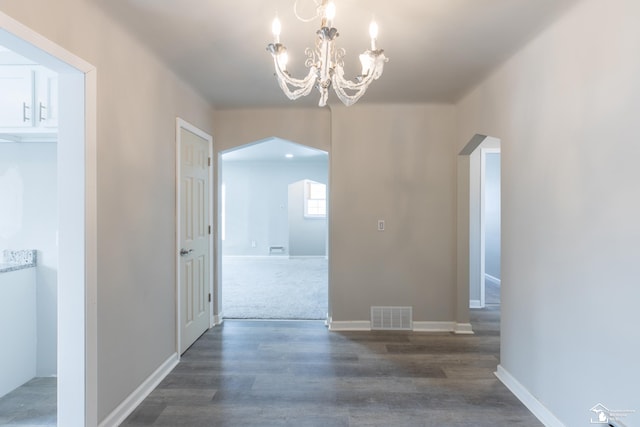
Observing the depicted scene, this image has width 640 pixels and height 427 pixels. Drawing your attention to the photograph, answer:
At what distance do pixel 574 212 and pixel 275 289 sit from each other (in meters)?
4.39

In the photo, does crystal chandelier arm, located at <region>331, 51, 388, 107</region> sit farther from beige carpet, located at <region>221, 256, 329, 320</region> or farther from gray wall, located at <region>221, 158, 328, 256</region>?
gray wall, located at <region>221, 158, 328, 256</region>

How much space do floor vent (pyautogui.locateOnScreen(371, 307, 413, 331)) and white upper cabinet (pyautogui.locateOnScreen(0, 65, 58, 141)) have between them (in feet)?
10.8

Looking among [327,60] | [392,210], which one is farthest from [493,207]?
[327,60]

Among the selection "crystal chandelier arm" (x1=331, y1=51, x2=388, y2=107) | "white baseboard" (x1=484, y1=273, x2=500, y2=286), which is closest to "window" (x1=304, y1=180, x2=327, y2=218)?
"white baseboard" (x1=484, y1=273, x2=500, y2=286)

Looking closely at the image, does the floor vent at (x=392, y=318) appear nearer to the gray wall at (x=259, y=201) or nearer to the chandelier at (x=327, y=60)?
the chandelier at (x=327, y=60)

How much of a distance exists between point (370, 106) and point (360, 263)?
1751mm

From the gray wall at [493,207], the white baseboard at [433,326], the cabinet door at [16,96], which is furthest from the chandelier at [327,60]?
the gray wall at [493,207]

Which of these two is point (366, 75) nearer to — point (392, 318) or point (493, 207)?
point (392, 318)

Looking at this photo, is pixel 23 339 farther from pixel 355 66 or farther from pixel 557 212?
pixel 557 212

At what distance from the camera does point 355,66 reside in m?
2.62

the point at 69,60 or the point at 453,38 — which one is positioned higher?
the point at 453,38

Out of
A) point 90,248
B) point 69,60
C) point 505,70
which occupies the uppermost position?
point 505,70

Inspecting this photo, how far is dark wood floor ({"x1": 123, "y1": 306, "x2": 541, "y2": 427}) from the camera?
2.12m

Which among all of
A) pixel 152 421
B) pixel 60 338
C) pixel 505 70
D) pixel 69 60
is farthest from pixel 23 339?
pixel 505 70
